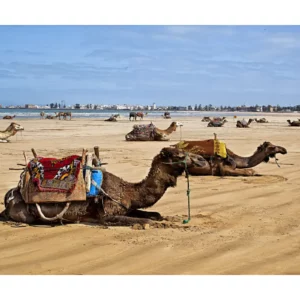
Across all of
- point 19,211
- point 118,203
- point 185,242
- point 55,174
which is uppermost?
point 55,174

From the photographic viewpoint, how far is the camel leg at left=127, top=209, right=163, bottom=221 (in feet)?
24.9

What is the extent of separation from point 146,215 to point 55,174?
56.0 inches

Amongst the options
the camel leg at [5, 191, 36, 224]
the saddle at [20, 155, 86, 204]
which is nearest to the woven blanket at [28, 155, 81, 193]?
the saddle at [20, 155, 86, 204]

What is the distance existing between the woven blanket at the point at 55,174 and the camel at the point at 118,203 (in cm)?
25

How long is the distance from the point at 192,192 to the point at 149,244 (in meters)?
3.90

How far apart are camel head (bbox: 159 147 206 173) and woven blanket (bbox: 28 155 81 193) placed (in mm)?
1255

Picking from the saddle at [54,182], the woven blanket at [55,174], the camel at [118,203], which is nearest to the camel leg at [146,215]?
the camel at [118,203]

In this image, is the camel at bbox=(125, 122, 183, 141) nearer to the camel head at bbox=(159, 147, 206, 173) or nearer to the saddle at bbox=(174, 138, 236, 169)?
the saddle at bbox=(174, 138, 236, 169)

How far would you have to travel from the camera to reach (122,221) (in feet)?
24.1

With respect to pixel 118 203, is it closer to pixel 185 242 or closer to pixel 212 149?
pixel 185 242

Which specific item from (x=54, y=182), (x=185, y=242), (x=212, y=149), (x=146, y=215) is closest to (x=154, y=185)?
(x=146, y=215)

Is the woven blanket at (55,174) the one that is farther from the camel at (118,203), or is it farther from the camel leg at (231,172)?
the camel leg at (231,172)

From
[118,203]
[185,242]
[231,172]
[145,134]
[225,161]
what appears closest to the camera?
[185,242]

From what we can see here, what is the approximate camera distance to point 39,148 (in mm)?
20156
